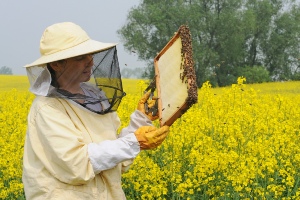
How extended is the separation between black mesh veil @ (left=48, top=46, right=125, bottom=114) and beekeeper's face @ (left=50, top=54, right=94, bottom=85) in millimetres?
79

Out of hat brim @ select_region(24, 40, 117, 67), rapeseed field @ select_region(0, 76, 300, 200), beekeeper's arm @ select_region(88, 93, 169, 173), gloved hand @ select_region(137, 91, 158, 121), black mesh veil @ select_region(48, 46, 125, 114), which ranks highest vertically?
hat brim @ select_region(24, 40, 117, 67)

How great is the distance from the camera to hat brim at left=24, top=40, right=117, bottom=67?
2.88m

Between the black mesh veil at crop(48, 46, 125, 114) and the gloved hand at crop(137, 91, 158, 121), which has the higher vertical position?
the black mesh veil at crop(48, 46, 125, 114)

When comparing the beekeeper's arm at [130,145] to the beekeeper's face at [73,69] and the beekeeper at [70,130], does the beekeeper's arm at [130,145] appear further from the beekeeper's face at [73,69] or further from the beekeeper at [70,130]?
the beekeeper's face at [73,69]

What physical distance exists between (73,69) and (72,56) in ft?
0.48

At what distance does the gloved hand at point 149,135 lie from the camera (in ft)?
9.84

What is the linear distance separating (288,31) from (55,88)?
1950 inches

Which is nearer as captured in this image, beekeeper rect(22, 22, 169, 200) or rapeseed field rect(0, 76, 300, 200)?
beekeeper rect(22, 22, 169, 200)

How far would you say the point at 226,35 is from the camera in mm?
46781

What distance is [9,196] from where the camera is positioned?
5.86 m

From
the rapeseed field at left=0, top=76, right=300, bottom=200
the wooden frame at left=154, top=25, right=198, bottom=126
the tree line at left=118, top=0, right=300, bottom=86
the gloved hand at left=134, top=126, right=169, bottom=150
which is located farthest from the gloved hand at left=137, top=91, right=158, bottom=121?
the tree line at left=118, top=0, right=300, bottom=86

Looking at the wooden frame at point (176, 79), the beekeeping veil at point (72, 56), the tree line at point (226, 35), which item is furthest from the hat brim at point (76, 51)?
the tree line at point (226, 35)

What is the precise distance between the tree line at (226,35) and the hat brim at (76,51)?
132 feet

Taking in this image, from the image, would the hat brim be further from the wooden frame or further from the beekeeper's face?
the wooden frame
